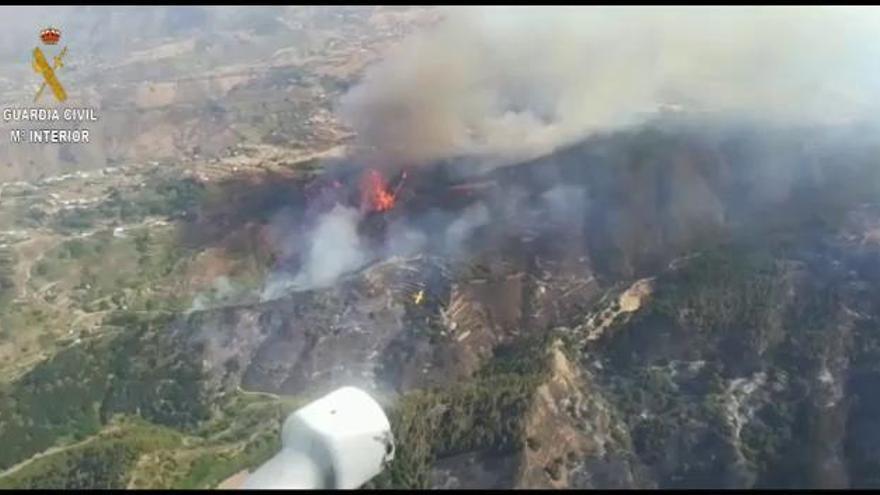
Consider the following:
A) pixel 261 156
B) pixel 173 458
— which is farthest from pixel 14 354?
pixel 261 156

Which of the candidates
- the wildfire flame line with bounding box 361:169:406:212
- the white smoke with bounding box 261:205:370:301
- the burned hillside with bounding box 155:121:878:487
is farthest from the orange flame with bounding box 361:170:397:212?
the white smoke with bounding box 261:205:370:301

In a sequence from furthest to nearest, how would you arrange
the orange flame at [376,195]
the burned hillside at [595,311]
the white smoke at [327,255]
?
the orange flame at [376,195], the white smoke at [327,255], the burned hillside at [595,311]

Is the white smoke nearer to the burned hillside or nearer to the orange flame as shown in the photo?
the burned hillside

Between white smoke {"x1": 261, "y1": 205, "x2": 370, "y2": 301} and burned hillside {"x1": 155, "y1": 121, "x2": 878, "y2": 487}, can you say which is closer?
burned hillside {"x1": 155, "y1": 121, "x2": 878, "y2": 487}

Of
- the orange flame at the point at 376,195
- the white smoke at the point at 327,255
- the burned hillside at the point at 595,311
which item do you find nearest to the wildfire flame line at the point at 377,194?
the orange flame at the point at 376,195

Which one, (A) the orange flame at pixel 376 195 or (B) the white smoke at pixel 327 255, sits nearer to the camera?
(B) the white smoke at pixel 327 255

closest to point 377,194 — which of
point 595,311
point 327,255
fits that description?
point 327,255

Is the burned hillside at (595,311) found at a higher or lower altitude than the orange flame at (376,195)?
lower

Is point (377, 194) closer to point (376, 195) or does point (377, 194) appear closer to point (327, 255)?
point (376, 195)

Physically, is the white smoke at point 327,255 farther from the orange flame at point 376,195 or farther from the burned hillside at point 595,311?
the orange flame at point 376,195
